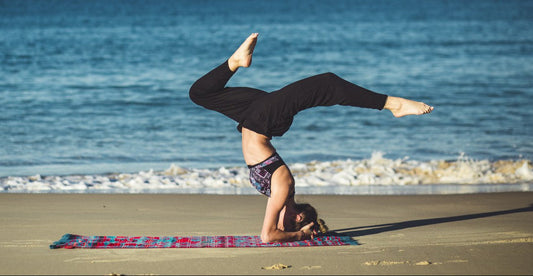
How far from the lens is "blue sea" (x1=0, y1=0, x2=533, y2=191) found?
11523 mm

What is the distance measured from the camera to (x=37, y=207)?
7.00m

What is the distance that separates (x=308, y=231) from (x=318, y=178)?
4016 mm

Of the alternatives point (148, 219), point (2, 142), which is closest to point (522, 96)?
point (2, 142)

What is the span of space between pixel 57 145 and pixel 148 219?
6366 millimetres


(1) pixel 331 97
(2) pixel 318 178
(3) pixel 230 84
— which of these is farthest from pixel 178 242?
(3) pixel 230 84

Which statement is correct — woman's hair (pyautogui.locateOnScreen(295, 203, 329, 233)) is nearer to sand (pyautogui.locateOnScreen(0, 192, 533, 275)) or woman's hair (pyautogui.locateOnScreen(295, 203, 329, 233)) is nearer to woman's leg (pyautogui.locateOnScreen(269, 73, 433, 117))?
sand (pyautogui.locateOnScreen(0, 192, 533, 275))

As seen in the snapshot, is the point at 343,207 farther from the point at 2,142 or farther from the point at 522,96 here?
the point at 522,96

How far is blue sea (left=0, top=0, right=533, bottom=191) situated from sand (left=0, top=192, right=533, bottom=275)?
1.88 meters

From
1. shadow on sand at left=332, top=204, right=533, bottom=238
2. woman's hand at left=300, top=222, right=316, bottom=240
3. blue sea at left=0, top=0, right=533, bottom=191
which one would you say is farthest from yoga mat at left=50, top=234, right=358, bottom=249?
blue sea at left=0, top=0, right=533, bottom=191

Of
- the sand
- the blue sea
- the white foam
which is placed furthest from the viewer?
the blue sea

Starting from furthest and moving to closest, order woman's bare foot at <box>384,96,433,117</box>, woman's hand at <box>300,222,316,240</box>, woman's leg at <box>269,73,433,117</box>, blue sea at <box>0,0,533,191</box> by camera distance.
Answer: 1. blue sea at <box>0,0,533,191</box>
2. woman's hand at <box>300,222,316,240</box>
3. woman's bare foot at <box>384,96,433,117</box>
4. woman's leg at <box>269,73,433,117</box>

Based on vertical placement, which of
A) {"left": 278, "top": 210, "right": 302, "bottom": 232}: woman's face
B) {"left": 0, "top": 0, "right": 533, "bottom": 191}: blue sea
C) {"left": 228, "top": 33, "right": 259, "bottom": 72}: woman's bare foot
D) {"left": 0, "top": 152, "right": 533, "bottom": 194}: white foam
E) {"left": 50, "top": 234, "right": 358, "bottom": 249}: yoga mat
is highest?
{"left": 0, "top": 0, "right": 533, "bottom": 191}: blue sea

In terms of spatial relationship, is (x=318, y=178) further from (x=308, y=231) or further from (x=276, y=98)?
(x=276, y=98)

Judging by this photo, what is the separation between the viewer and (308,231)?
18.1ft
